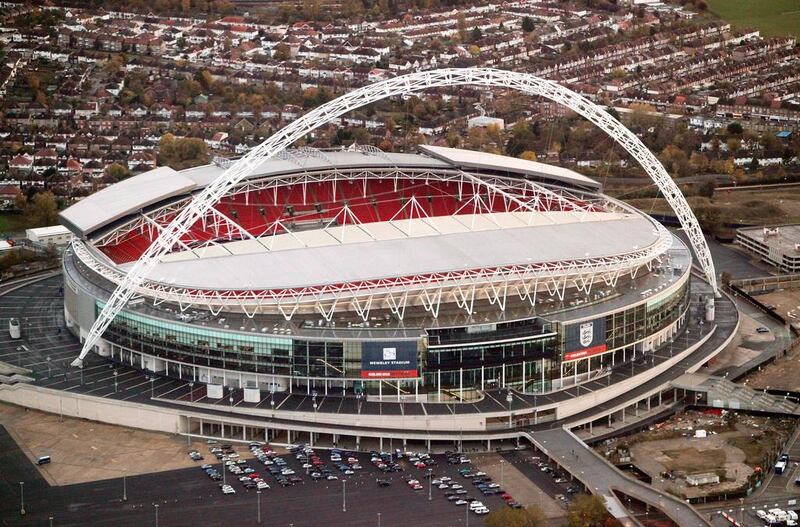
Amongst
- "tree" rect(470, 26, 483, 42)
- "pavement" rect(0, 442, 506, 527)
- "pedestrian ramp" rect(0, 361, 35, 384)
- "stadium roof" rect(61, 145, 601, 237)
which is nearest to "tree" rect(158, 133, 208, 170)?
"stadium roof" rect(61, 145, 601, 237)

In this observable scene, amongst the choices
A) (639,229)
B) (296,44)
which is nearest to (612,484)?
(639,229)

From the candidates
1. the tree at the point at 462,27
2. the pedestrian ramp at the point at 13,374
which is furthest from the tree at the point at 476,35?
the pedestrian ramp at the point at 13,374

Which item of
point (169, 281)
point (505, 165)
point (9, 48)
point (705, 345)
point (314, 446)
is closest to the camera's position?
point (314, 446)

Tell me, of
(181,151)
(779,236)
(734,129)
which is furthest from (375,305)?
(734,129)

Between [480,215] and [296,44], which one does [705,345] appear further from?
[296,44]

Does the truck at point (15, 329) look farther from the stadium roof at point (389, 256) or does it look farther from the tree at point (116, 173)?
the tree at point (116, 173)

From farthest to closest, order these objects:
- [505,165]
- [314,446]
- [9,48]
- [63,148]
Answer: [9,48] < [63,148] < [505,165] < [314,446]
